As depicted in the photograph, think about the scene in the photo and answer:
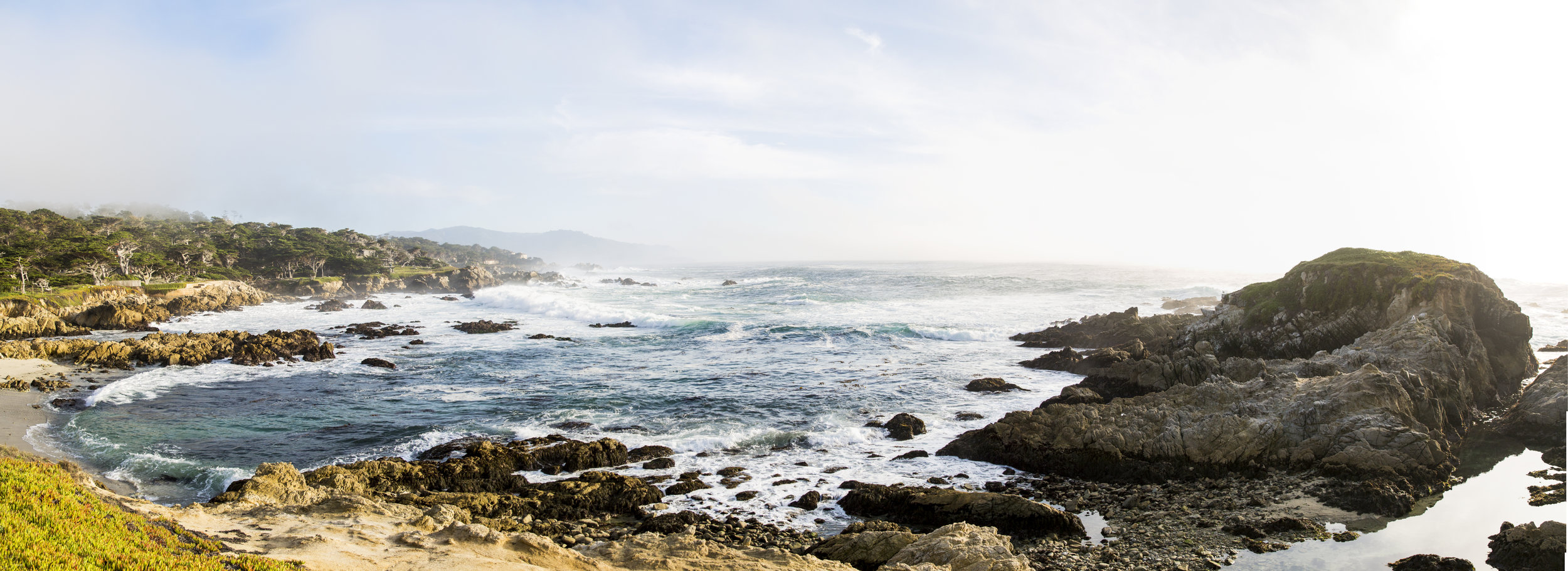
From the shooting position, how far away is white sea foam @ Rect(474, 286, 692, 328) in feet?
147

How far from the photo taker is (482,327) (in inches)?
1636

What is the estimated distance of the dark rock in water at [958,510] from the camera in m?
11.1

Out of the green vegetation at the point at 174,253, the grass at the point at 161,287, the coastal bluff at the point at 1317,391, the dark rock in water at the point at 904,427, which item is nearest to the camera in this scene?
the coastal bluff at the point at 1317,391

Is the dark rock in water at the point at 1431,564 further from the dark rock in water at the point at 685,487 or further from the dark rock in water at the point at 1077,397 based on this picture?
the dark rock in water at the point at 685,487

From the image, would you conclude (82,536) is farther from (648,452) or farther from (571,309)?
(571,309)

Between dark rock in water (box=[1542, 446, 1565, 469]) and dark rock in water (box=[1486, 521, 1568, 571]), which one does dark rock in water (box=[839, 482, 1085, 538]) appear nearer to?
dark rock in water (box=[1486, 521, 1568, 571])

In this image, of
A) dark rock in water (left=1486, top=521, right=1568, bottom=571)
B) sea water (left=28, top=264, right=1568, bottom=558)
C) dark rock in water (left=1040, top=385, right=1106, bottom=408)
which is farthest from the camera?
dark rock in water (left=1040, top=385, right=1106, bottom=408)

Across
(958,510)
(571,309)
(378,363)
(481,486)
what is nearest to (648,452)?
(481,486)

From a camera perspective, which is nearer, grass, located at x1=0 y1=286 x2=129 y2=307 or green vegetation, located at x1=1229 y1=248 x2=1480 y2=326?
green vegetation, located at x1=1229 y1=248 x2=1480 y2=326

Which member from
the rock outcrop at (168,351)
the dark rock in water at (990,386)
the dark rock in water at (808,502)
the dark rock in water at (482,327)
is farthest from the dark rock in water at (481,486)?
the dark rock in water at (482,327)

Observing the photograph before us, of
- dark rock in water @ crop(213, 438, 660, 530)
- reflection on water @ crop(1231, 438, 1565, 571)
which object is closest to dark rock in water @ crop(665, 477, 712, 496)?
dark rock in water @ crop(213, 438, 660, 530)

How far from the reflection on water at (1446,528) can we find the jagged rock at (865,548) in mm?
5174

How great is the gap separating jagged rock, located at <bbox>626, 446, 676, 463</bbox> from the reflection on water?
11.8 meters

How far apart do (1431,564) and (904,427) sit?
10381 mm
